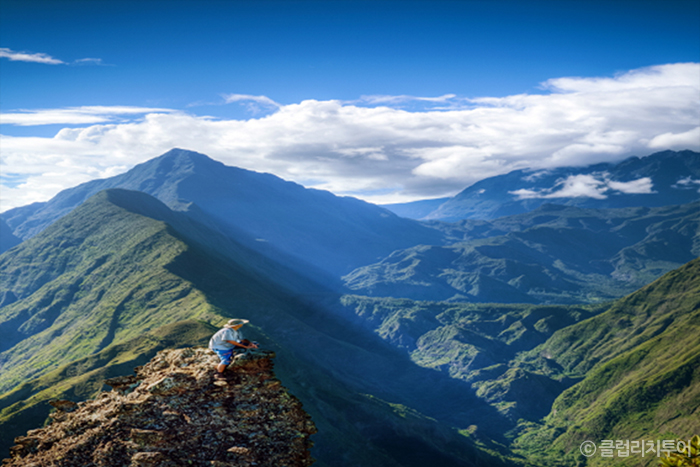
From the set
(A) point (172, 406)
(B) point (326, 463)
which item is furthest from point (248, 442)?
(B) point (326, 463)

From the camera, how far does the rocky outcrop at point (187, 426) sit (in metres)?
19.9

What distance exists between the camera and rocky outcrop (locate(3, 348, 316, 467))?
784 inches

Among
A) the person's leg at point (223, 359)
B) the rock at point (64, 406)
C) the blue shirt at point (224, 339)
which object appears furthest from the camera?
the rock at point (64, 406)

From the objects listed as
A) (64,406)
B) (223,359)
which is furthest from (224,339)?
(64,406)

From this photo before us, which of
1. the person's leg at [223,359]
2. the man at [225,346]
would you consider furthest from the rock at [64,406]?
the person's leg at [223,359]

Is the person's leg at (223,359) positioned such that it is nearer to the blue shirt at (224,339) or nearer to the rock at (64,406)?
the blue shirt at (224,339)

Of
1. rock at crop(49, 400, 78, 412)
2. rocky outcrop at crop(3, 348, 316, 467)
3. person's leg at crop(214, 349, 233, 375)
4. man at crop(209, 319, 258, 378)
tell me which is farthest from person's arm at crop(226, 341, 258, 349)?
rock at crop(49, 400, 78, 412)

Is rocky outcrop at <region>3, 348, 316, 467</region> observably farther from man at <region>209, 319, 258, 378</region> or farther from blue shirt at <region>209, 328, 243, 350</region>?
blue shirt at <region>209, 328, 243, 350</region>

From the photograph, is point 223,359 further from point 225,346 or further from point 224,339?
point 224,339

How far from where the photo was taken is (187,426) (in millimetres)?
20672

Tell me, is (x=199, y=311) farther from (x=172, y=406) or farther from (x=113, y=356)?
(x=172, y=406)

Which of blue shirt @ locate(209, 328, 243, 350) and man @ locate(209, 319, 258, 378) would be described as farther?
blue shirt @ locate(209, 328, 243, 350)

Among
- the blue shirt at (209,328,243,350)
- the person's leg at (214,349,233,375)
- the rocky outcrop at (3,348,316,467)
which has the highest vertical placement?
the blue shirt at (209,328,243,350)

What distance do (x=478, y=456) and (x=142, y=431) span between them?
190864 millimetres
